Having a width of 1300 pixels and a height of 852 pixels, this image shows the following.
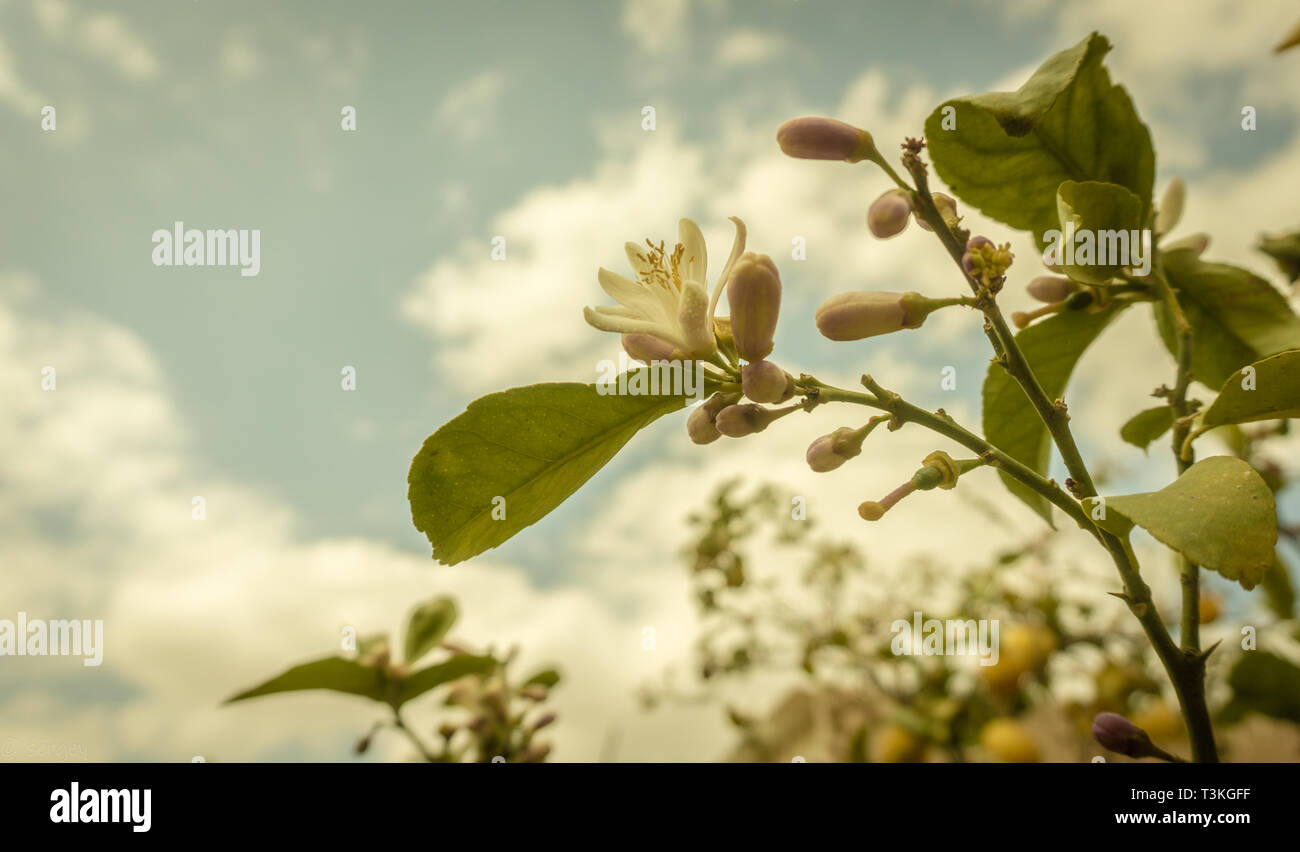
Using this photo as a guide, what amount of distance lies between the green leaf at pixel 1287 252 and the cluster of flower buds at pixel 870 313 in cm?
75

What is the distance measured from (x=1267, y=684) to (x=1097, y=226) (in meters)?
0.87

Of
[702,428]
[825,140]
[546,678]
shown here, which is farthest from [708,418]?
[546,678]

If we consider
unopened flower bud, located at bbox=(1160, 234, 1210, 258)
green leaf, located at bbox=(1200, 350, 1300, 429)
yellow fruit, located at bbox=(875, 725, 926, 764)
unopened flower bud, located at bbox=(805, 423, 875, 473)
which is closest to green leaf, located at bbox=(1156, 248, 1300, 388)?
unopened flower bud, located at bbox=(1160, 234, 1210, 258)

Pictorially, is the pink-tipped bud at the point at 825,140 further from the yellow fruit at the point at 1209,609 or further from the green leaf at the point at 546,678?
the yellow fruit at the point at 1209,609

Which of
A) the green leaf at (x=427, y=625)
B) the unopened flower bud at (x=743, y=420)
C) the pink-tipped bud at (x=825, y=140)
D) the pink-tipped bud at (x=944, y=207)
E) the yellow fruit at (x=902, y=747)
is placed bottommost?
the yellow fruit at (x=902, y=747)

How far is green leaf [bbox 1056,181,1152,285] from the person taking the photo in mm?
Answer: 575

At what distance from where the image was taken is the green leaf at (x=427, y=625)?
116 cm

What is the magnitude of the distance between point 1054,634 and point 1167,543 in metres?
1.49

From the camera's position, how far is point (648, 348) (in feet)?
1.87

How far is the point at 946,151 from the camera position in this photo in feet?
2.25

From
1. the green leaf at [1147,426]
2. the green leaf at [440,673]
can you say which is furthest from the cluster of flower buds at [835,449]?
the green leaf at [440,673]
